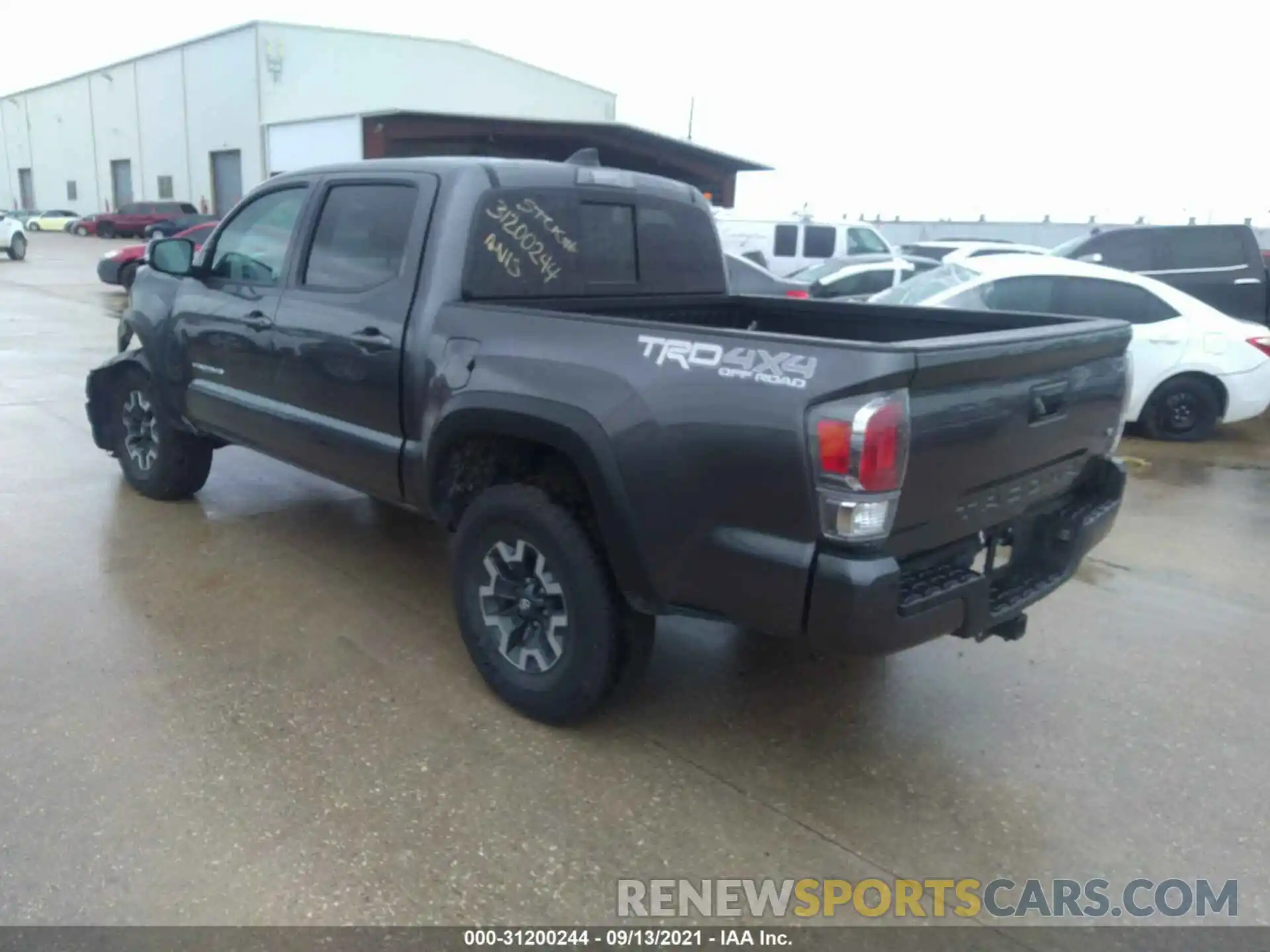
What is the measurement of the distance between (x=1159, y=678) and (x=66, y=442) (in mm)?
7328

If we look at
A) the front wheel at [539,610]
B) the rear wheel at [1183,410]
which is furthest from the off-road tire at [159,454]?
the rear wheel at [1183,410]

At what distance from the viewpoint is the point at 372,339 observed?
419 cm

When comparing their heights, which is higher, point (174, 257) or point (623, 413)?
point (174, 257)

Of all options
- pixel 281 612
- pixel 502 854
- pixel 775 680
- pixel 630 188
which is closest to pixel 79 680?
pixel 281 612

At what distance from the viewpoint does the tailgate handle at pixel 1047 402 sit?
3275 mm

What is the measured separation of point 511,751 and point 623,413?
1275 millimetres

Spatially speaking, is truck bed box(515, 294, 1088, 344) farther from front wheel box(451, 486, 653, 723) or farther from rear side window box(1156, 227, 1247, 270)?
rear side window box(1156, 227, 1247, 270)

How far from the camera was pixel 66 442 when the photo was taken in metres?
7.61

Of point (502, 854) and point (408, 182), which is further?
point (408, 182)

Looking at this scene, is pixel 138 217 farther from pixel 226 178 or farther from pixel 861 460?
pixel 861 460

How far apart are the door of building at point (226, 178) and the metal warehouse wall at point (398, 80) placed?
3376mm

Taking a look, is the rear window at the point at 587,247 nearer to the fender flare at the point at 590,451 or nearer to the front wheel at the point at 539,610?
the fender flare at the point at 590,451

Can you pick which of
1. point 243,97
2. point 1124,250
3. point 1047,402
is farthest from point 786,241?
point 243,97

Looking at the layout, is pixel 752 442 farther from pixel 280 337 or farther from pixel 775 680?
pixel 280 337
